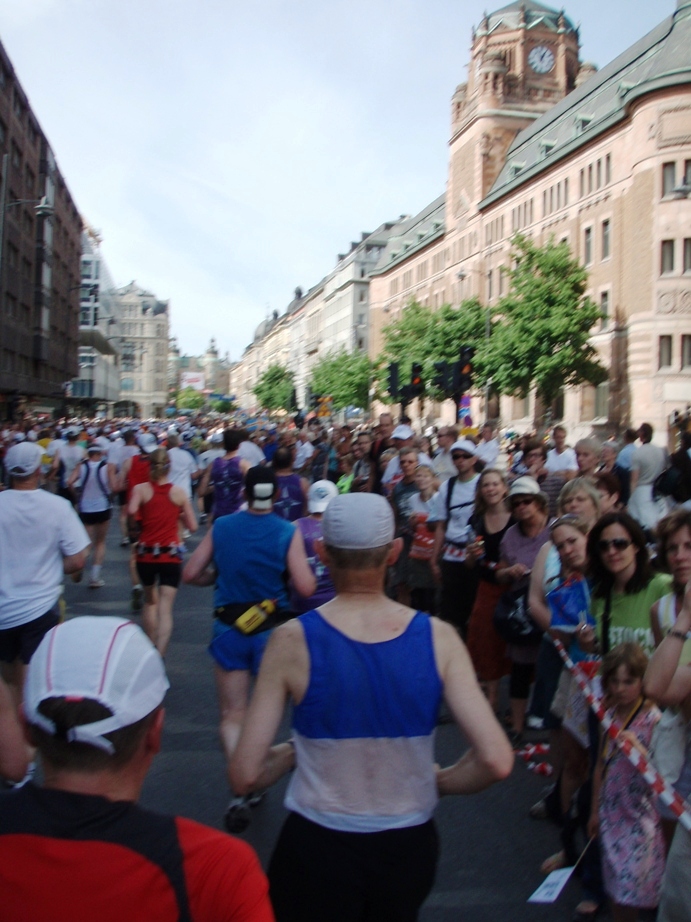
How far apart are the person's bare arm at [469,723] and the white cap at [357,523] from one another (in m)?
0.28

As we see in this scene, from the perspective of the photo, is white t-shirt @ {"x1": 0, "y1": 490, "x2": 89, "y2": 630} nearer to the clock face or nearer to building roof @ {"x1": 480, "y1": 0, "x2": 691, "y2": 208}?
building roof @ {"x1": 480, "y1": 0, "x2": 691, "y2": 208}

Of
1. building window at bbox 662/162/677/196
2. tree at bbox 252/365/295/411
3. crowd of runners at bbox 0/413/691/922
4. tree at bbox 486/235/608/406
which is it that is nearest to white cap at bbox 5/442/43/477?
crowd of runners at bbox 0/413/691/922

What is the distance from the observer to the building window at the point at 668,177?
132 ft

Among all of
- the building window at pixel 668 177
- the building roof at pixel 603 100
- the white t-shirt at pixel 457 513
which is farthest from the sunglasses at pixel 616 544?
the building roof at pixel 603 100

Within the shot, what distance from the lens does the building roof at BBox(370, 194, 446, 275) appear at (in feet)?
250

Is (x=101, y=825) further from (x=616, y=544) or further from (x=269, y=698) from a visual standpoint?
(x=616, y=544)

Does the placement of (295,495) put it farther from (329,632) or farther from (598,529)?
(329,632)

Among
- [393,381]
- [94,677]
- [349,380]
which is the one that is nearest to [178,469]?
[393,381]

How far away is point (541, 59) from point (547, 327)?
35.0m

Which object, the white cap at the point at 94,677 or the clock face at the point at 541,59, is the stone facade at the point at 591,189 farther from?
the white cap at the point at 94,677

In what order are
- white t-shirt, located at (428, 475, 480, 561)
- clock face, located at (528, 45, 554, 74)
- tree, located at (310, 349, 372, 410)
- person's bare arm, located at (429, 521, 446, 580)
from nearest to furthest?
white t-shirt, located at (428, 475, 480, 561) → person's bare arm, located at (429, 521, 446, 580) → clock face, located at (528, 45, 554, 74) → tree, located at (310, 349, 372, 410)

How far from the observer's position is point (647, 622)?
4094 mm

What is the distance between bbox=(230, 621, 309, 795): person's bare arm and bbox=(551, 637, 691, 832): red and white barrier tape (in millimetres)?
1504

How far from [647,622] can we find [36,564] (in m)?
3.24
